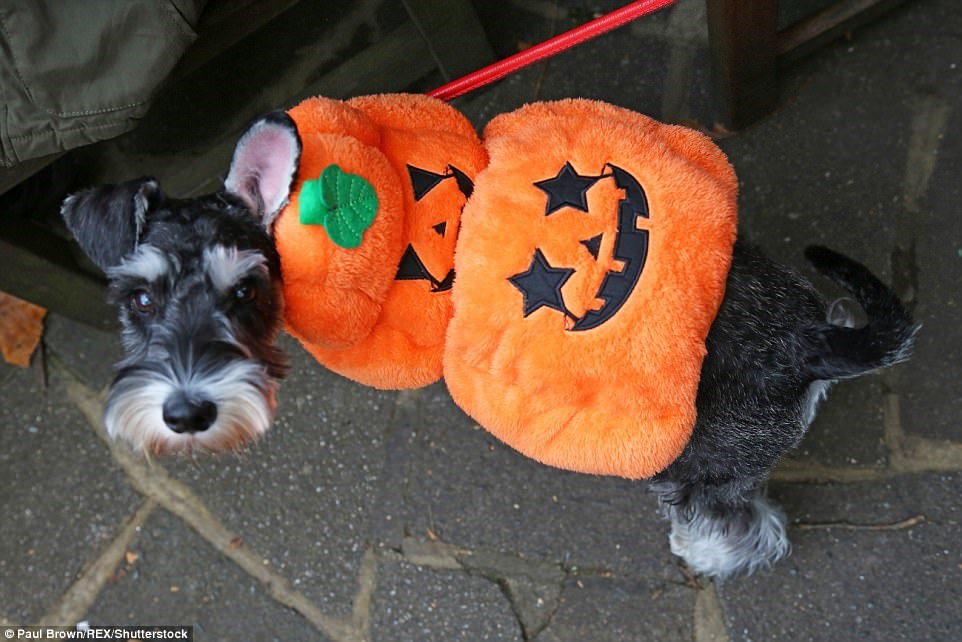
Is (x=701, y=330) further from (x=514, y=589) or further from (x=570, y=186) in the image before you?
(x=514, y=589)

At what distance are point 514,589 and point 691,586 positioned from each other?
2.34 ft

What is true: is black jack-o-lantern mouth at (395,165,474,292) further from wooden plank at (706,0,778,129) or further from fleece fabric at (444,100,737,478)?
wooden plank at (706,0,778,129)

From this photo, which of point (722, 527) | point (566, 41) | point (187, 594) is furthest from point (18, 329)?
point (722, 527)

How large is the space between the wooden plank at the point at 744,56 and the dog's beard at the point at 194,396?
201 centimetres

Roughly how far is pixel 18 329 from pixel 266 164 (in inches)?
96.8

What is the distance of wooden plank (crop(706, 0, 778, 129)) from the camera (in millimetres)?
2652

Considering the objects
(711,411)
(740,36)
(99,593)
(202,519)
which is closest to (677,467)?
(711,411)

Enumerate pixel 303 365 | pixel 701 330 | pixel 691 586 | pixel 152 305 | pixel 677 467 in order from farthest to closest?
1. pixel 303 365
2. pixel 691 586
3. pixel 677 467
4. pixel 152 305
5. pixel 701 330

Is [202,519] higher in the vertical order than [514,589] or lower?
higher

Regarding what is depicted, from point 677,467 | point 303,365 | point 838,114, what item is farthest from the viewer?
point 303,365

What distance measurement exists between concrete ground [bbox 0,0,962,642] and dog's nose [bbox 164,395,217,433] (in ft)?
4.86

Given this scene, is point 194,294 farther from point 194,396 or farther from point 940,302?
point 940,302

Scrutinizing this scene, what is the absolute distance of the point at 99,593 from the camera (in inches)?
132

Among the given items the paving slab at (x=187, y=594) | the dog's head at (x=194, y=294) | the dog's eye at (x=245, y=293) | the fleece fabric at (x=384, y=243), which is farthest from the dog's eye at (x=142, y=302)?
the paving slab at (x=187, y=594)
